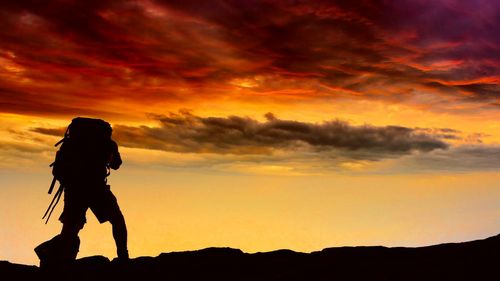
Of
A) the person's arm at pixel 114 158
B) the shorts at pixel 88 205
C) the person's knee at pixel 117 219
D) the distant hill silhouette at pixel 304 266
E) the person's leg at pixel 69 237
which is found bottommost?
the distant hill silhouette at pixel 304 266

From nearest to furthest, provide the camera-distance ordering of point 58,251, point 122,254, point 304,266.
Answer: point 122,254 → point 304,266 → point 58,251

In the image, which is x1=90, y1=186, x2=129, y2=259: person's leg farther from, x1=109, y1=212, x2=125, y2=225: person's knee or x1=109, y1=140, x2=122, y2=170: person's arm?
x1=109, y1=140, x2=122, y2=170: person's arm

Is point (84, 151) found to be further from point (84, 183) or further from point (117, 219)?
point (117, 219)

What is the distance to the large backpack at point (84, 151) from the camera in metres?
11.3

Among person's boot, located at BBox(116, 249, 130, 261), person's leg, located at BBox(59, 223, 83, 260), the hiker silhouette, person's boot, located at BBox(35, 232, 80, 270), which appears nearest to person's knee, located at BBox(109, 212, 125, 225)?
the hiker silhouette

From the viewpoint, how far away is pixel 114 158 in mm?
11570

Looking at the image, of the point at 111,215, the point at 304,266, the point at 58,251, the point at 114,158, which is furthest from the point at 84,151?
the point at 304,266

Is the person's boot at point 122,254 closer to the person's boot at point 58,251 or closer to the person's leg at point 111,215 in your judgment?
the person's leg at point 111,215

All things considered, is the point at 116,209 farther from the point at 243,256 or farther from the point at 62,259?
the point at 243,256

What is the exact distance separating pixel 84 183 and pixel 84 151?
68 centimetres

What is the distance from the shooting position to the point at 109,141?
1146cm

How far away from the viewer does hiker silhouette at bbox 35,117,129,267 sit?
37.0 ft

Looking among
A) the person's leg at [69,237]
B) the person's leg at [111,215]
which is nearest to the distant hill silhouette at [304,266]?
the person's leg at [69,237]

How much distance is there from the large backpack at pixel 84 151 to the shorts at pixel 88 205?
0.28 metres
